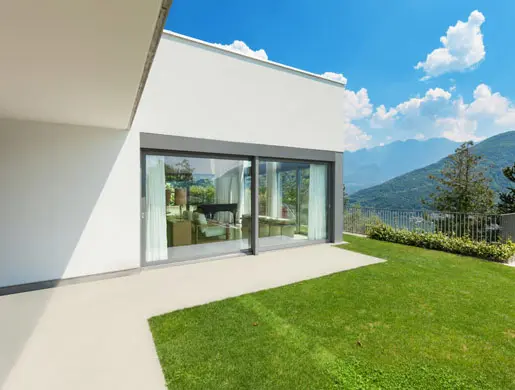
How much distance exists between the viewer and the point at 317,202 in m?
8.89

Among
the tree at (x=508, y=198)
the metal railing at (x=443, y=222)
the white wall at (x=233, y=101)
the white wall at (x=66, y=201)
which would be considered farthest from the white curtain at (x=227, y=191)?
the tree at (x=508, y=198)

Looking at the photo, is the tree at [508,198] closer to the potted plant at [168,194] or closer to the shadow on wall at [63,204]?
the potted plant at [168,194]

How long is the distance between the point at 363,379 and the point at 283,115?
6.75 meters

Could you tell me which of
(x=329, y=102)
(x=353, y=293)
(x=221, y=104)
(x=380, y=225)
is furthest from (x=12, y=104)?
(x=380, y=225)

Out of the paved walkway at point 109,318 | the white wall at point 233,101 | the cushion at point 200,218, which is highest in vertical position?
the white wall at point 233,101

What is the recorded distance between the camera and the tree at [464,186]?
15.6 m

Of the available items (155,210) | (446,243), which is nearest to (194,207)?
(155,210)

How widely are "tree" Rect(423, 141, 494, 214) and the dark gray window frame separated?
11223 millimetres

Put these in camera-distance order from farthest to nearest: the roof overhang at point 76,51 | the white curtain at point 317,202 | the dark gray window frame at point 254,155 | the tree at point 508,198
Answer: the tree at point 508,198 < the white curtain at point 317,202 < the dark gray window frame at point 254,155 < the roof overhang at point 76,51

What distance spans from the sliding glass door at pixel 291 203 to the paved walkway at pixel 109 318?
1.57 m

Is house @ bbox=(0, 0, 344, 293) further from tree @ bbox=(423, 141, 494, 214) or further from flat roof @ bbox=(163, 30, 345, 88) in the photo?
tree @ bbox=(423, 141, 494, 214)

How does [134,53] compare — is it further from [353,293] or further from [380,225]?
[380,225]

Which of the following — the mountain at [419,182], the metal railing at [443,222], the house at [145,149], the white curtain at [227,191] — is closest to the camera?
the house at [145,149]

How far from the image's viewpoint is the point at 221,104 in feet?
22.4
